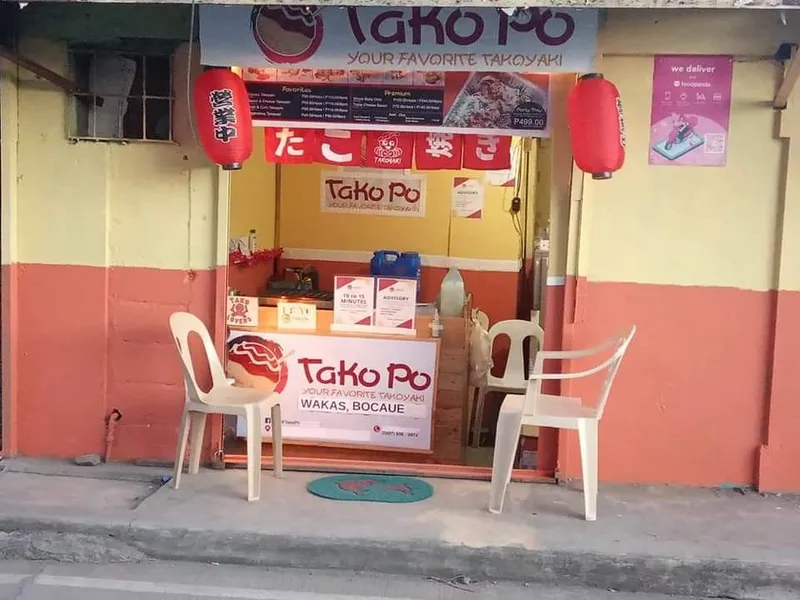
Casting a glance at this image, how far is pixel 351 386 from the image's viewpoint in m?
6.29

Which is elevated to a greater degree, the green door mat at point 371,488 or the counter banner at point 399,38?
the counter banner at point 399,38

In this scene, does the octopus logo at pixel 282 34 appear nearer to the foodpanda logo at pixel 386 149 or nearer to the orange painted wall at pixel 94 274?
the orange painted wall at pixel 94 274

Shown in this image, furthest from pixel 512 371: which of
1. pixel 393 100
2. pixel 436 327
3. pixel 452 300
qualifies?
pixel 393 100

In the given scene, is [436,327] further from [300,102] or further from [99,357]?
[99,357]

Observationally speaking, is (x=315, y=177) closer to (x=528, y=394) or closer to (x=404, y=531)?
(x=528, y=394)

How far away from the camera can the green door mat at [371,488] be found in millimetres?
5205

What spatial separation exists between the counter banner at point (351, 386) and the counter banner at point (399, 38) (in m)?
2.05

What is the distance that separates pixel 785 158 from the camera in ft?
17.5

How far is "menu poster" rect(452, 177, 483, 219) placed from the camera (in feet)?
28.9

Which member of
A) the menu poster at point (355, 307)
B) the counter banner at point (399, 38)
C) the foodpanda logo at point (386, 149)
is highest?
the counter banner at point (399, 38)

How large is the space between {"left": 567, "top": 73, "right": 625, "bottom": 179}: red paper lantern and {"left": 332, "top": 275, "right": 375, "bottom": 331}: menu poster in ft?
6.69

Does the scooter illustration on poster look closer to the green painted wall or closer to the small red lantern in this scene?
the small red lantern

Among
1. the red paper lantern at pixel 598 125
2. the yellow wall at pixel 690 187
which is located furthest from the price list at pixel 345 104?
the yellow wall at pixel 690 187

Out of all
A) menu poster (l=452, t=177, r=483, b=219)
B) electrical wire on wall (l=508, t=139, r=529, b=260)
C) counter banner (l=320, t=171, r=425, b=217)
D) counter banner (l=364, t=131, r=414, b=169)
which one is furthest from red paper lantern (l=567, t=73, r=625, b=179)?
counter banner (l=320, t=171, r=425, b=217)
